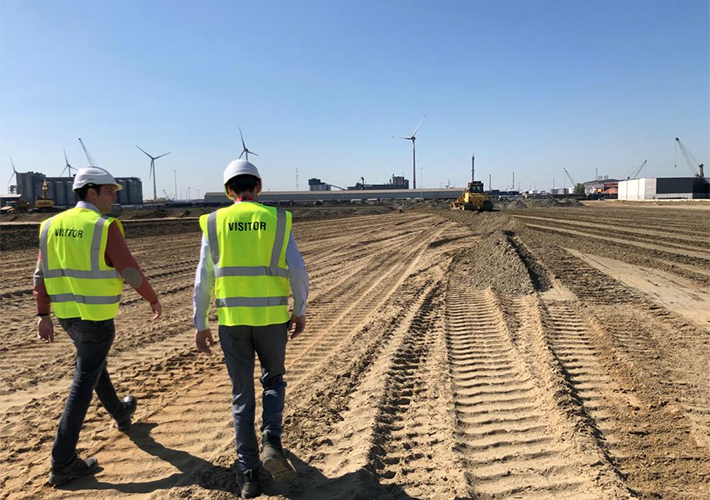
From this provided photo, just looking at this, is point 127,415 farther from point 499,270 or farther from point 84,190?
point 499,270

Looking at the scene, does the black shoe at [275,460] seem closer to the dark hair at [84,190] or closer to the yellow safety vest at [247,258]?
the yellow safety vest at [247,258]

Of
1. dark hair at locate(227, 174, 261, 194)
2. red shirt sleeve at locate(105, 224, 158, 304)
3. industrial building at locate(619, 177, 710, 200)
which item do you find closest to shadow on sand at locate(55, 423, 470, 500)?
red shirt sleeve at locate(105, 224, 158, 304)

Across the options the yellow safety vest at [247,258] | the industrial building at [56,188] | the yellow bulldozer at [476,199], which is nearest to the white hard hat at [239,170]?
the yellow safety vest at [247,258]

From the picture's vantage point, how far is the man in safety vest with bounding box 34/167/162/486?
313 centimetres

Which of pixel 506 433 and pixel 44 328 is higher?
pixel 44 328

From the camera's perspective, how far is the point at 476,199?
38.5 meters

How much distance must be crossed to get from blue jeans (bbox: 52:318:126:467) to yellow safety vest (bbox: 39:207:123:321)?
9cm

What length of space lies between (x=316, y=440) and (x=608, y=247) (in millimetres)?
14918

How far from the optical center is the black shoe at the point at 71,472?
3086 millimetres

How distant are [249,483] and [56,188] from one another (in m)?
103

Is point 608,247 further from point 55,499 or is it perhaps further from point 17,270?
point 17,270

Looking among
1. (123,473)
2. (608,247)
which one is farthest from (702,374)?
(608,247)

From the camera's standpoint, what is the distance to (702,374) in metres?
4.74

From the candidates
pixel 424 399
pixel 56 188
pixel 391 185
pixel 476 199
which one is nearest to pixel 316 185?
pixel 391 185
